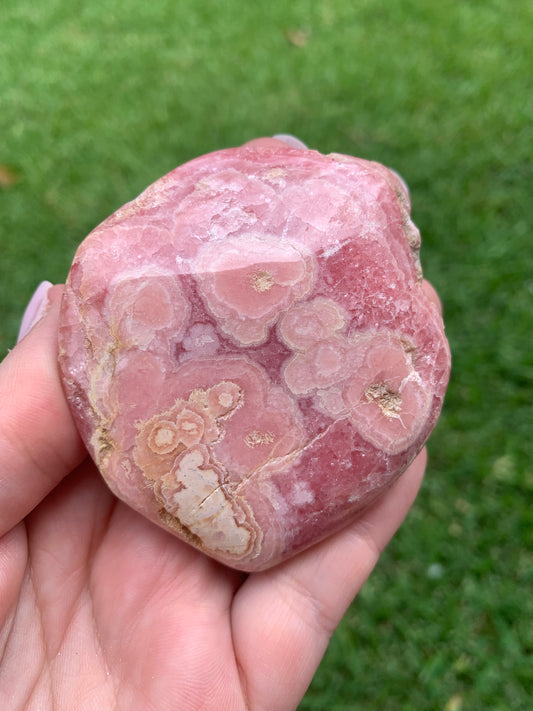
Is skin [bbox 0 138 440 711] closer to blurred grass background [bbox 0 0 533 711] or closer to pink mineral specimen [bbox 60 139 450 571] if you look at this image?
pink mineral specimen [bbox 60 139 450 571]

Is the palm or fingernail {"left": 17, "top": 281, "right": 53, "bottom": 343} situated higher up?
fingernail {"left": 17, "top": 281, "right": 53, "bottom": 343}

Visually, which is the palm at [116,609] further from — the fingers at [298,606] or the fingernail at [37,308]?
the fingernail at [37,308]

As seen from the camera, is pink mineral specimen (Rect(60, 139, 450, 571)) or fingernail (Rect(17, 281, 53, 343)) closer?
pink mineral specimen (Rect(60, 139, 450, 571))

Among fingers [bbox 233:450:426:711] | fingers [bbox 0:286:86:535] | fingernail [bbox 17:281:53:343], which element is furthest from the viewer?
fingernail [bbox 17:281:53:343]

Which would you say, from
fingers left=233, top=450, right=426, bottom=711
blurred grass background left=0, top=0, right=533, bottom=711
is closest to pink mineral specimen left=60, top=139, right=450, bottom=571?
fingers left=233, top=450, right=426, bottom=711

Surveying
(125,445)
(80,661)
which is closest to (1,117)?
(125,445)

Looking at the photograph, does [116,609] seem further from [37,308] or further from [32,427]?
[37,308]

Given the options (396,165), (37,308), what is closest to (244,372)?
(37,308)

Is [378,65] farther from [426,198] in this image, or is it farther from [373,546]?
[373,546]
